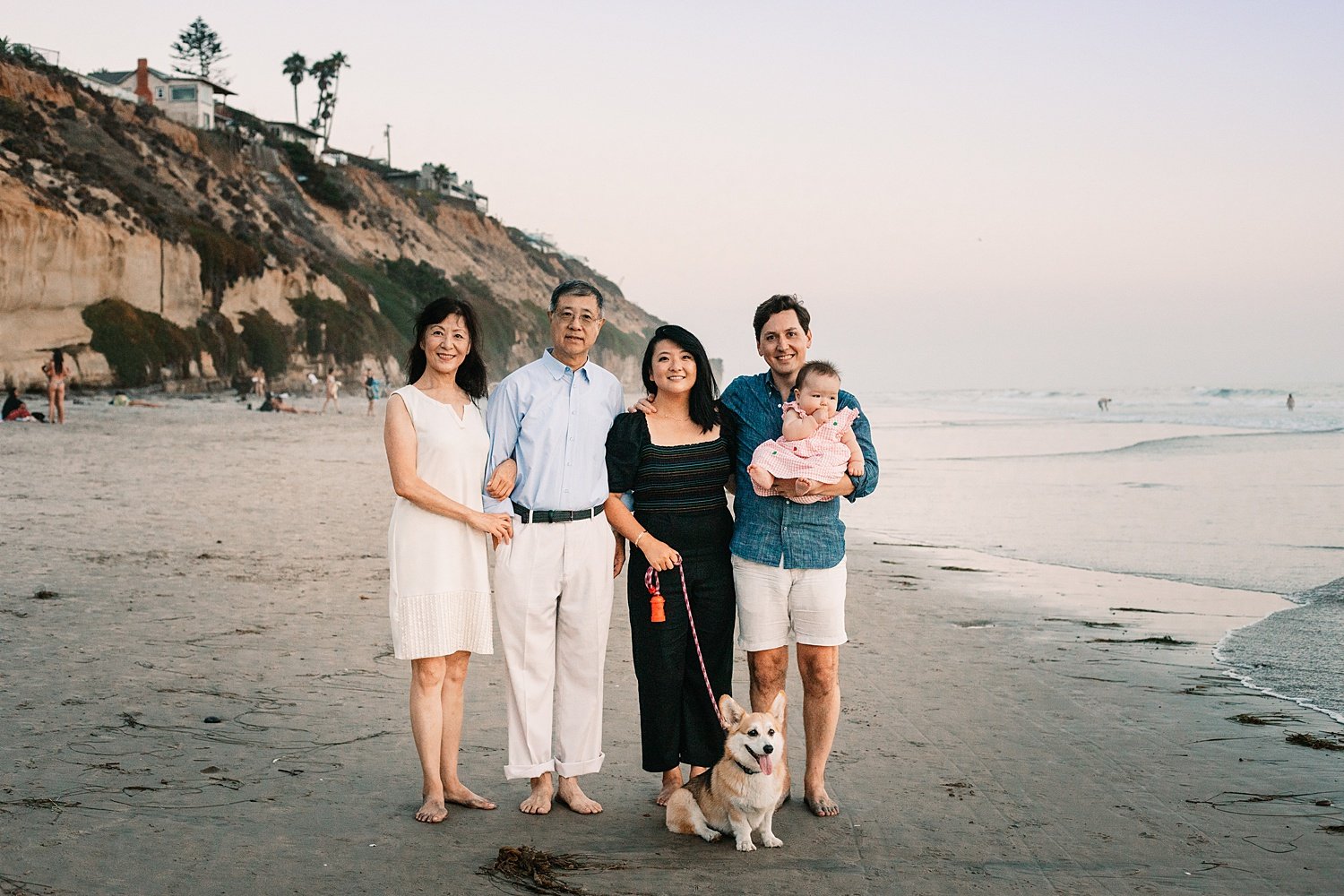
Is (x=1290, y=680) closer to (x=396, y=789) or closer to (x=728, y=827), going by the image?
(x=728, y=827)

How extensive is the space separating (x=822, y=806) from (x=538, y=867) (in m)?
1.20

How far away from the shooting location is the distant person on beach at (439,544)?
425cm

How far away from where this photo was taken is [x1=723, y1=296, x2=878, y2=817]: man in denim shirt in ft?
14.1

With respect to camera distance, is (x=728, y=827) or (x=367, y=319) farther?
(x=367, y=319)

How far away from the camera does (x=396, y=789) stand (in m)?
4.46

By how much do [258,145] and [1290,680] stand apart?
58.9 m

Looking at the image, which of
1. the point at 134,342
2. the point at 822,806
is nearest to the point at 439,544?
the point at 822,806

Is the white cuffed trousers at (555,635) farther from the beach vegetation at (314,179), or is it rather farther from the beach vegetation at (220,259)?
the beach vegetation at (314,179)

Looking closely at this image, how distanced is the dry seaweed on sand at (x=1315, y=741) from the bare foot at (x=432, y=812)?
3.91 metres

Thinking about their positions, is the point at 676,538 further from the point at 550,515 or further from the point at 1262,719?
the point at 1262,719

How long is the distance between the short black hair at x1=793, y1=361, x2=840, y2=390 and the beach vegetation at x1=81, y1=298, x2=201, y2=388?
1117 inches

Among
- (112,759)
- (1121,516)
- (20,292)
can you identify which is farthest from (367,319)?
(112,759)

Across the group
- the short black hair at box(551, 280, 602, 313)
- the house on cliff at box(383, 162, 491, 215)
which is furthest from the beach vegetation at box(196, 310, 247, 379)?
the house on cliff at box(383, 162, 491, 215)

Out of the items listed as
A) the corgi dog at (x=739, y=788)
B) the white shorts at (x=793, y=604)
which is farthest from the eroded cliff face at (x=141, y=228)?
the corgi dog at (x=739, y=788)
